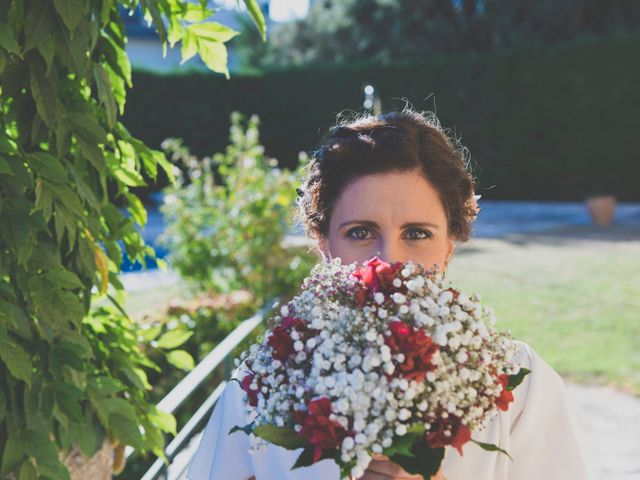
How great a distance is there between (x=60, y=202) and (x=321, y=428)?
1.03m

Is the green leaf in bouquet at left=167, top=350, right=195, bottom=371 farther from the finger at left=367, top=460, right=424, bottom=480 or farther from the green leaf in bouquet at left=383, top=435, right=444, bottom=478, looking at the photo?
the green leaf in bouquet at left=383, top=435, right=444, bottom=478

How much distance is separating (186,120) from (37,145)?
18858 mm

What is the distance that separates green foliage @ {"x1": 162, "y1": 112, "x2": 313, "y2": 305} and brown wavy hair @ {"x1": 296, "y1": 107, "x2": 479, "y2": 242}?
12.2 feet

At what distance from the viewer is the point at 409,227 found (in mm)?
1847

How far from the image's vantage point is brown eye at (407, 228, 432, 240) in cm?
186

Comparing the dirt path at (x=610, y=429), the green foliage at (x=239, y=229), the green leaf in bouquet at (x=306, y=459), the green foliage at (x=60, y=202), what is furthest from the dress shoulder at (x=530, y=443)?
the green foliage at (x=239, y=229)

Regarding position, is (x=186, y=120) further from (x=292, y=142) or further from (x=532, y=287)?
(x=532, y=287)

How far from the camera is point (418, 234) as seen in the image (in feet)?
6.12

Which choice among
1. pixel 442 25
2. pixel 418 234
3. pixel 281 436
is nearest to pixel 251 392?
pixel 281 436

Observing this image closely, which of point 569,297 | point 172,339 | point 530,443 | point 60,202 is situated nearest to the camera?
point 530,443

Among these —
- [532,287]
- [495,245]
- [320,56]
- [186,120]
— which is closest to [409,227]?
[532,287]

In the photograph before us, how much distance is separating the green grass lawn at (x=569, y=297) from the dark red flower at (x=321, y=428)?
5124 mm

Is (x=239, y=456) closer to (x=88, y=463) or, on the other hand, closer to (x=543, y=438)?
(x=543, y=438)

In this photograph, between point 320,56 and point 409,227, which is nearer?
point 409,227
